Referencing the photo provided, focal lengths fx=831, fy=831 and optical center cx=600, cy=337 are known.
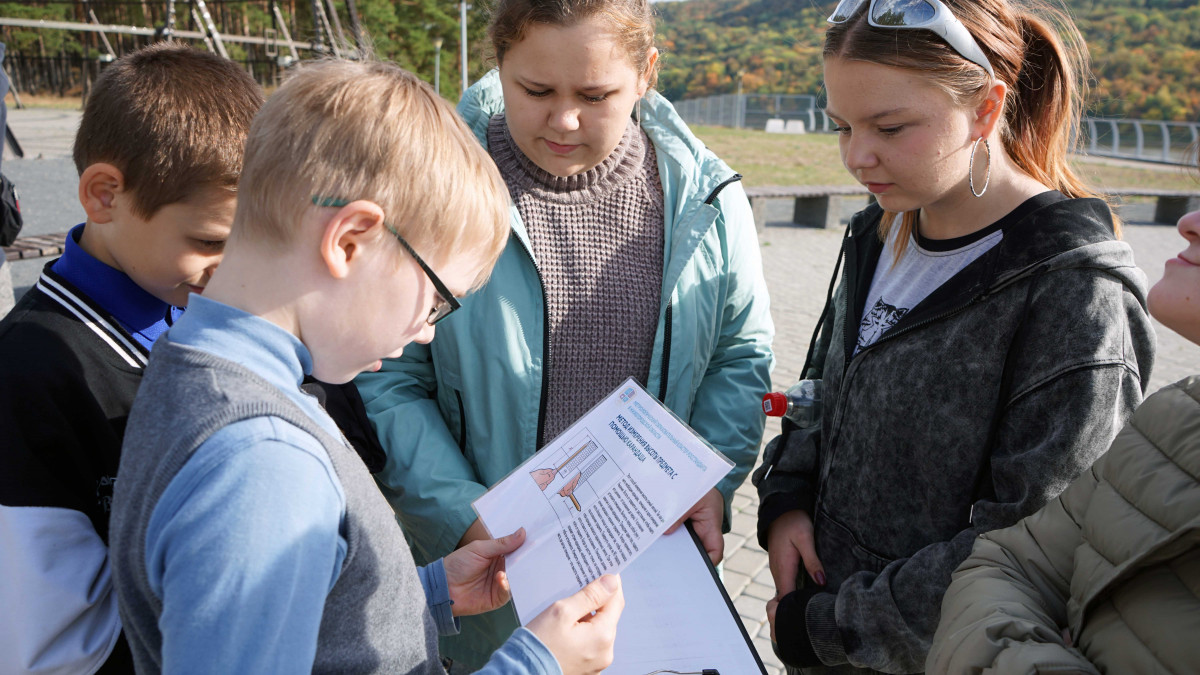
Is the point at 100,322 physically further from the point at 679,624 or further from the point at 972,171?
the point at 972,171

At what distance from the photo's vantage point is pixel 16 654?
4.09 feet

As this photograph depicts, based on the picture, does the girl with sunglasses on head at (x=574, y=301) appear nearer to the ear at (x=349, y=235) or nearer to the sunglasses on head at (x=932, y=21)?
the sunglasses on head at (x=932, y=21)

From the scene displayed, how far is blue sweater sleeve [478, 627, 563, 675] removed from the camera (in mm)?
1165

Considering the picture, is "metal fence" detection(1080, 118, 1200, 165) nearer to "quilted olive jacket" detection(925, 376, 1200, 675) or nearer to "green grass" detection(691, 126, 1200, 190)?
"green grass" detection(691, 126, 1200, 190)

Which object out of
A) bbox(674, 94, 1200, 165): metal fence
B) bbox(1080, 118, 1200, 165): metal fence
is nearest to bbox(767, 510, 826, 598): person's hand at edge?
bbox(674, 94, 1200, 165): metal fence

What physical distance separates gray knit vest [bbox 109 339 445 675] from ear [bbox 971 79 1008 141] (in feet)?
4.60

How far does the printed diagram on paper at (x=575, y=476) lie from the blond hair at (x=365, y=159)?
56cm

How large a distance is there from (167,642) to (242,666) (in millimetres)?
81

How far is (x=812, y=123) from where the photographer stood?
39.6 m

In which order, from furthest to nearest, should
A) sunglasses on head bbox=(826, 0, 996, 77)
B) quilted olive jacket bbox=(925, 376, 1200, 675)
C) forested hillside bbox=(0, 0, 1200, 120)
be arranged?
forested hillside bbox=(0, 0, 1200, 120)
sunglasses on head bbox=(826, 0, 996, 77)
quilted olive jacket bbox=(925, 376, 1200, 675)

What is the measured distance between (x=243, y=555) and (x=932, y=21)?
5.14 feet

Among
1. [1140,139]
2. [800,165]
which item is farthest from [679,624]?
[1140,139]

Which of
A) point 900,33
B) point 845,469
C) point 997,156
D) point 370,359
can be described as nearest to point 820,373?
point 845,469

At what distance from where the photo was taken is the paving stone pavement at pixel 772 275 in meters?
3.94
